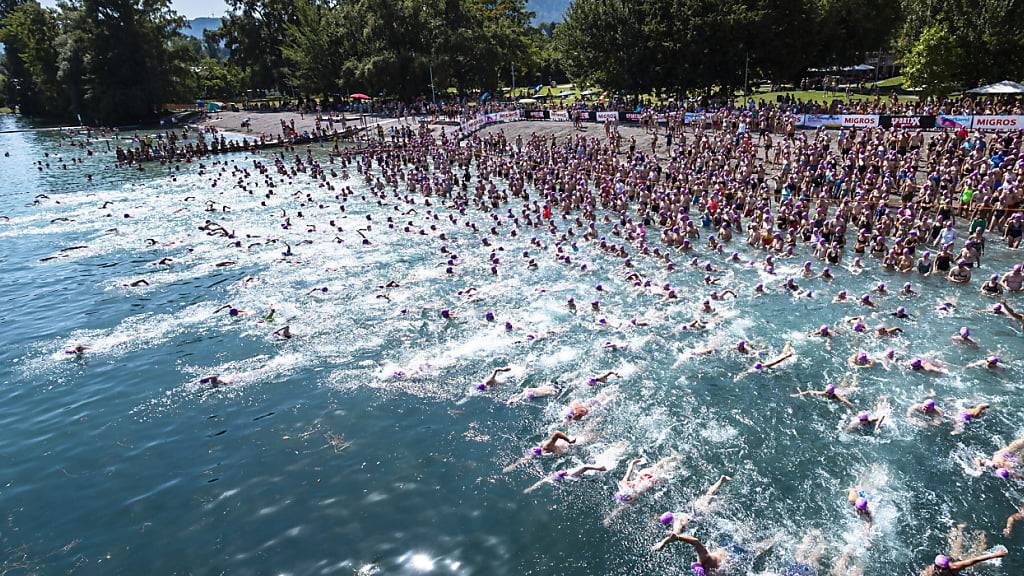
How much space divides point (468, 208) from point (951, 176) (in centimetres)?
2153

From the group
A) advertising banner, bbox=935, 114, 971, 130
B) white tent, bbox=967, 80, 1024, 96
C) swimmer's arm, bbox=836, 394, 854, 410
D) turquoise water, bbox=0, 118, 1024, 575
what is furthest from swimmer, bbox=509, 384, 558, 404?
white tent, bbox=967, 80, 1024, 96

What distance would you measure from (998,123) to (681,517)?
30125 millimetres

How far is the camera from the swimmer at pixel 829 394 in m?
12.6

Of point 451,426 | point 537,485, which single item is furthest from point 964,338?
point 451,426

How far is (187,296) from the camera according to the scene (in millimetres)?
21016

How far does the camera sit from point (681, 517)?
32.4ft

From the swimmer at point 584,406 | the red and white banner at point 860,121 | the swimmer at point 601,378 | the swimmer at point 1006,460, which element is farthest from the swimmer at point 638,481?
the red and white banner at point 860,121

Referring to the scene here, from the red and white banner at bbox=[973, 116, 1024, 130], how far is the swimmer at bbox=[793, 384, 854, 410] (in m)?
24.4

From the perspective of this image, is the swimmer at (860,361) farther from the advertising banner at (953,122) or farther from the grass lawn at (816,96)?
the grass lawn at (816,96)

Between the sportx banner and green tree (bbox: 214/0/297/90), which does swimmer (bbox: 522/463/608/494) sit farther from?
green tree (bbox: 214/0/297/90)

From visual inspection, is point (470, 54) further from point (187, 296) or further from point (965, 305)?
point (965, 305)

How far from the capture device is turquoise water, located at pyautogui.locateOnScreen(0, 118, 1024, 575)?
31.9ft

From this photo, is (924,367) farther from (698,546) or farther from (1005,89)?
(1005,89)

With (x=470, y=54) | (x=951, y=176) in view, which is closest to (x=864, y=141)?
(x=951, y=176)
